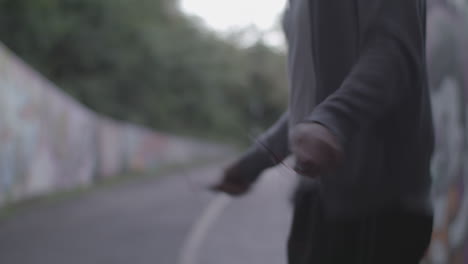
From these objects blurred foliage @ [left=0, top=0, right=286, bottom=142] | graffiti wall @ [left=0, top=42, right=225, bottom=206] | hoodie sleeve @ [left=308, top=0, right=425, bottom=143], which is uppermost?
hoodie sleeve @ [left=308, top=0, right=425, bottom=143]

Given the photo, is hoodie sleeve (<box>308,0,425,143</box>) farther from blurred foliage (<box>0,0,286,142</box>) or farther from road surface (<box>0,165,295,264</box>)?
blurred foliage (<box>0,0,286,142</box>)

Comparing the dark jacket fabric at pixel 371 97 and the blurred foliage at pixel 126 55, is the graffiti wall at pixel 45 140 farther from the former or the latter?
the dark jacket fabric at pixel 371 97

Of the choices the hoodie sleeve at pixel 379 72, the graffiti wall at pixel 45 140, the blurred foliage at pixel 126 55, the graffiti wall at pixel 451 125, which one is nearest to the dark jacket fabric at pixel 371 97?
the hoodie sleeve at pixel 379 72

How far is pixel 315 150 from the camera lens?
4.55 ft

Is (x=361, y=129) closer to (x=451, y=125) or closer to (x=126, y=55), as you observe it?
(x=451, y=125)

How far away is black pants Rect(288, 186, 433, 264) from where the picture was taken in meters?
1.59

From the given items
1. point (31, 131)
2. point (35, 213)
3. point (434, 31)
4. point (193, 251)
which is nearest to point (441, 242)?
point (434, 31)

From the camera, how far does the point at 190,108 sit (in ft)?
108

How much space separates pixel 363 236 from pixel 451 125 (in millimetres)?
2444

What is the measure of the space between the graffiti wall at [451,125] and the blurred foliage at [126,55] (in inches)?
565

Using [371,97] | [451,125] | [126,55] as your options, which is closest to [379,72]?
[371,97]

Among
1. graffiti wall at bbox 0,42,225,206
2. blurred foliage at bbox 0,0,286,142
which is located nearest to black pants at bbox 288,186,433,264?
graffiti wall at bbox 0,42,225,206

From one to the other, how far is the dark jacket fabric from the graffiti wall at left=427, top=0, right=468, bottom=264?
2.24m

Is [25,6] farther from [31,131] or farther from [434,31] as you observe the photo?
[434,31]
